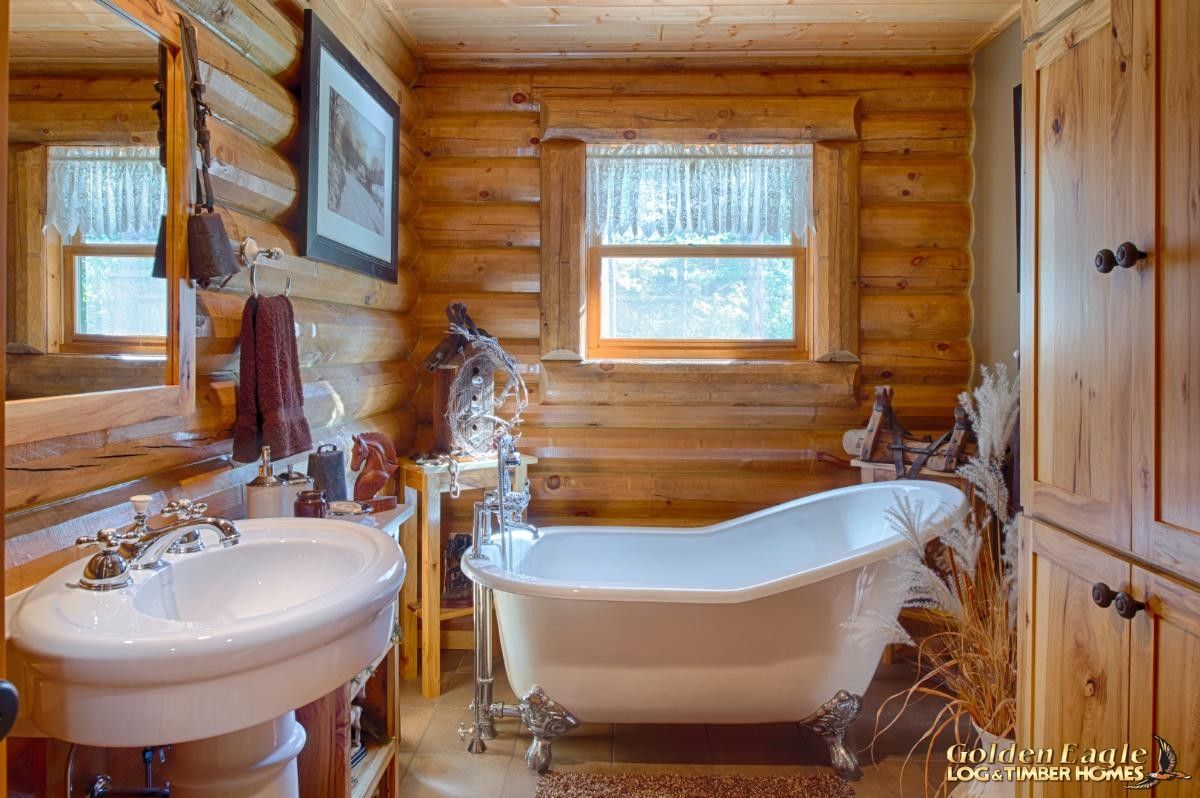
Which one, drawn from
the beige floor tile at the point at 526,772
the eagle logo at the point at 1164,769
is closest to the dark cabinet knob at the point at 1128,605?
the eagle logo at the point at 1164,769

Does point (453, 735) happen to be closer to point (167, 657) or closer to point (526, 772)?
point (526, 772)

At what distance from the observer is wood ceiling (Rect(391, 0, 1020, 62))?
277 centimetres

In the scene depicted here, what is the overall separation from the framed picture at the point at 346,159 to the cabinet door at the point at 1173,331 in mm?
2014

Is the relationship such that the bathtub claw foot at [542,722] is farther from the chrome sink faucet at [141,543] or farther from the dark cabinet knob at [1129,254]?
the dark cabinet knob at [1129,254]

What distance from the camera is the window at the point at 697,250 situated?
3211 mm

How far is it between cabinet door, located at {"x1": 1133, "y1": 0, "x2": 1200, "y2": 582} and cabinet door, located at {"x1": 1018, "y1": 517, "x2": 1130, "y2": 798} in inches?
5.4

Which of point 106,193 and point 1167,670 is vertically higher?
point 106,193

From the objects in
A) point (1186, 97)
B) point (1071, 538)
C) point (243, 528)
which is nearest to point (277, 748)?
point (243, 528)

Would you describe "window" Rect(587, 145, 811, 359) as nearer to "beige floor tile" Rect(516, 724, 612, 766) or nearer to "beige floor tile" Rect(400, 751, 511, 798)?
"beige floor tile" Rect(516, 724, 612, 766)

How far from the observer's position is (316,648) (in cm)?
101

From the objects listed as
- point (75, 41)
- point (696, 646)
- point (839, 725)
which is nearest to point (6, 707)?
point (75, 41)

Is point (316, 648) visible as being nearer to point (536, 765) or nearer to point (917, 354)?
point (536, 765)

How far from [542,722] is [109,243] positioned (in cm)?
169

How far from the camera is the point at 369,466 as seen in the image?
2.10 m
